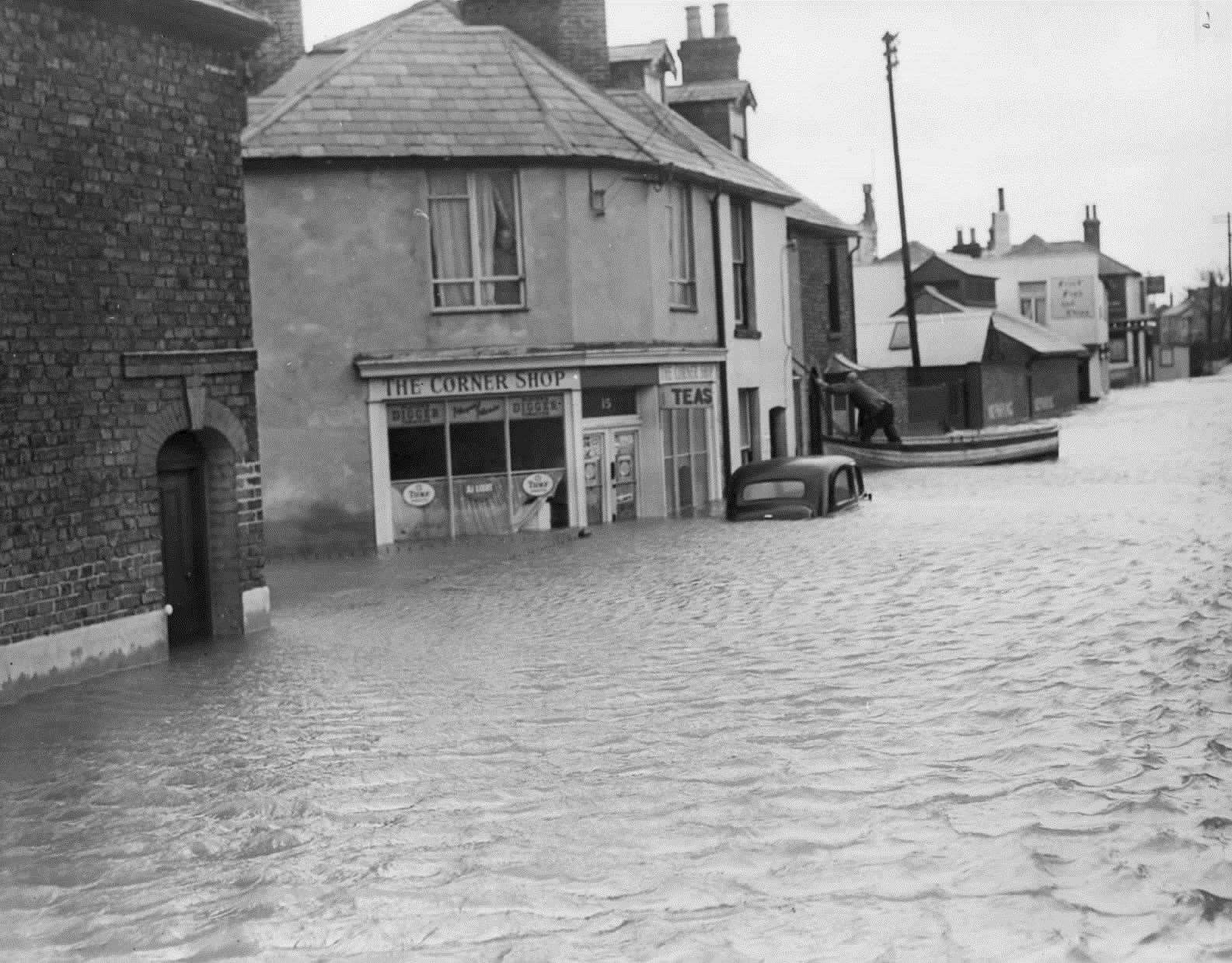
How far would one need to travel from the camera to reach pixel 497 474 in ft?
94.1

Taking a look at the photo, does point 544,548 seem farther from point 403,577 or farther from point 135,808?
point 135,808

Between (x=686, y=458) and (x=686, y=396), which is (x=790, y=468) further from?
(x=686, y=458)

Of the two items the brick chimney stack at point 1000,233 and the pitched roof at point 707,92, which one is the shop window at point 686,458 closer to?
the pitched roof at point 707,92

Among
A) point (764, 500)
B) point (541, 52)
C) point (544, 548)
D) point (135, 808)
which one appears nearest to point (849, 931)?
point (135, 808)

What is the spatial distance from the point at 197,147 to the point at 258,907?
11.0 metres

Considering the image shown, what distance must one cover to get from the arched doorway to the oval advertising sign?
434 inches

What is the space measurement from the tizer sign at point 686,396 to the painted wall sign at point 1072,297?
72.4 meters

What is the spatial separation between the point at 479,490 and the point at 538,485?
1053 millimetres

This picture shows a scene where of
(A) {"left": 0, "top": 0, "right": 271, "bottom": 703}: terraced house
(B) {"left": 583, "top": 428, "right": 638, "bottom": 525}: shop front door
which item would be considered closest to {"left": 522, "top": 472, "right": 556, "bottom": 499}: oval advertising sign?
(B) {"left": 583, "top": 428, "right": 638, "bottom": 525}: shop front door

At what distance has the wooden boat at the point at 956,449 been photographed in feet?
143

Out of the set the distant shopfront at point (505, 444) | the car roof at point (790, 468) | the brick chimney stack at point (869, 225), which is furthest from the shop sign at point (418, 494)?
the brick chimney stack at point (869, 225)

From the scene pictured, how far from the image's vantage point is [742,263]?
1391 inches

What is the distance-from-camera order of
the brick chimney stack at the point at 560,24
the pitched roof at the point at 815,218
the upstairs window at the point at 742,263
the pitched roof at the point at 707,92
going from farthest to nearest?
the pitched roof at the point at 815,218 → the pitched roof at the point at 707,92 → the upstairs window at the point at 742,263 → the brick chimney stack at the point at 560,24

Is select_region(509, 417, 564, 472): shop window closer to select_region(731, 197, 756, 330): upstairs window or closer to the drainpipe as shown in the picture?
the drainpipe
